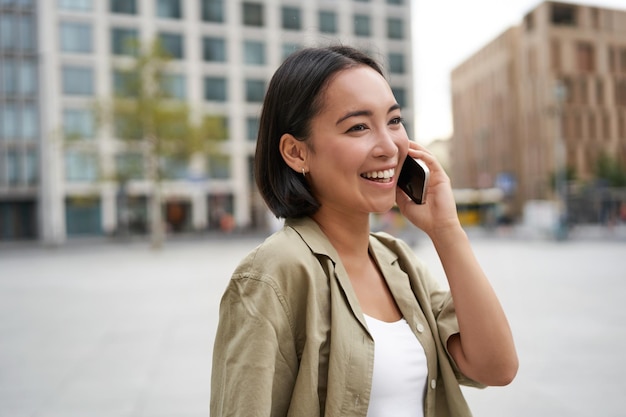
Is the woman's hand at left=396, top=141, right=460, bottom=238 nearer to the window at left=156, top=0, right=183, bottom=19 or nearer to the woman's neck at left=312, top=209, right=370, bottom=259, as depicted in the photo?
the woman's neck at left=312, top=209, right=370, bottom=259

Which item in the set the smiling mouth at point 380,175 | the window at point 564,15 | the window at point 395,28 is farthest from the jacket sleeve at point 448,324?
the window at point 564,15

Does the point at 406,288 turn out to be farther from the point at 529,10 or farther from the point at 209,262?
the point at 529,10

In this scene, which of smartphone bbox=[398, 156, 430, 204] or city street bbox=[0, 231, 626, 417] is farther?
city street bbox=[0, 231, 626, 417]

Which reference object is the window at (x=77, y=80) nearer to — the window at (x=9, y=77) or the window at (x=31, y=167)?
the window at (x=9, y=77)

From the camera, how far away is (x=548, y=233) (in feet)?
86.0

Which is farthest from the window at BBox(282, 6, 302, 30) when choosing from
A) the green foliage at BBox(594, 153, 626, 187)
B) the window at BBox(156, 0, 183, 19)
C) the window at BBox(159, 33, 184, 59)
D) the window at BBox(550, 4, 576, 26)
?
the green foliage at BBox(594, 153, 626, 187)

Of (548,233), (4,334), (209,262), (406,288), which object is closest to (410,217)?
(406,288)

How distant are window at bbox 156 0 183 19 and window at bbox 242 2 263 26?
513 cm

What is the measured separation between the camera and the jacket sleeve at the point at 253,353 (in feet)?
4.05

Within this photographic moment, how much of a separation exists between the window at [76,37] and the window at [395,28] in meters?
24.2

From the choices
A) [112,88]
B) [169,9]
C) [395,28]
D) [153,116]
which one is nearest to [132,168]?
[153,116]

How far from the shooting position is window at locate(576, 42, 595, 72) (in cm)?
5559

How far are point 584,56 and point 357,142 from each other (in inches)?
2495

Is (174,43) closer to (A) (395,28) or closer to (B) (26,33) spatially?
(B) (26,33)
